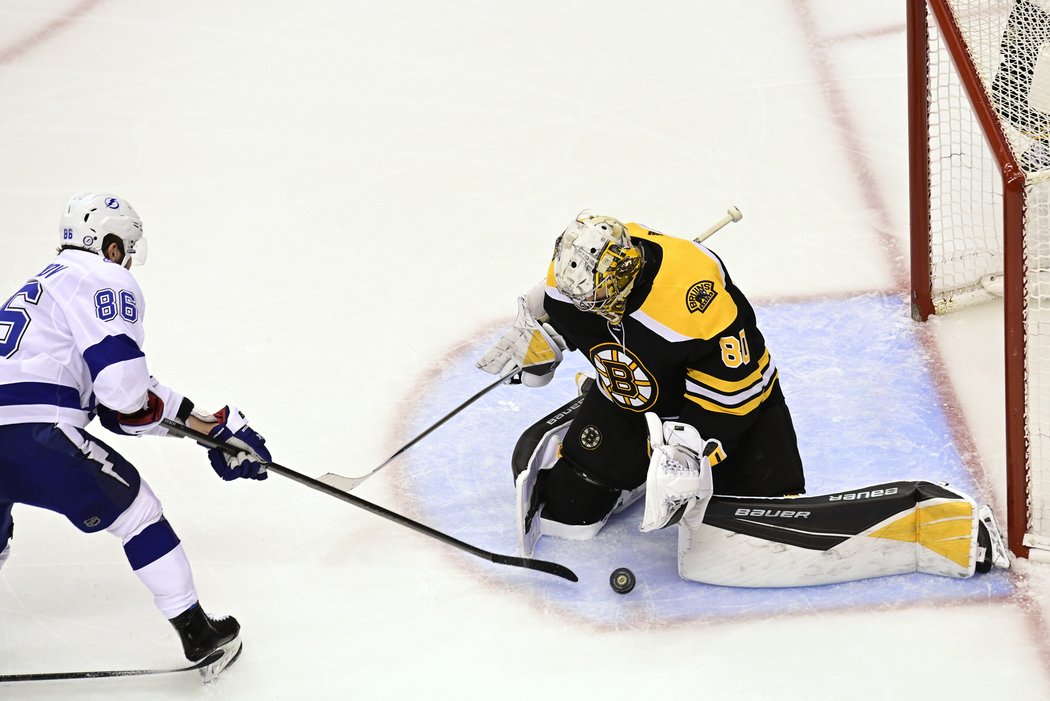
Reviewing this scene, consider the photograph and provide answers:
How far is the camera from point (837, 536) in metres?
3.29

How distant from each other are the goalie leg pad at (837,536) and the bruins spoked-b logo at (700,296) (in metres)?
0.54

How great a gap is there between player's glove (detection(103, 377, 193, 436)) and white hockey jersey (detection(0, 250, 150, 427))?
162 mm

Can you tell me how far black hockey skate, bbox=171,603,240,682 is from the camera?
3.24 metres

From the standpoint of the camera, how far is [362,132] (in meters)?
5.72

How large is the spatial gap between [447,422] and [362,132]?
2.04m

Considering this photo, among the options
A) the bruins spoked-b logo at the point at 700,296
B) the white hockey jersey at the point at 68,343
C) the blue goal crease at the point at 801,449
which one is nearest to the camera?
the white hockey jersey at the point at 68,343

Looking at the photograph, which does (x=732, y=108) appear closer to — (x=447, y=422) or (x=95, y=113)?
(x=447, y=422)

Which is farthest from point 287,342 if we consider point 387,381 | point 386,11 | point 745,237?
point 386,11

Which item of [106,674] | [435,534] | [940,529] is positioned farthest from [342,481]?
[940,529]

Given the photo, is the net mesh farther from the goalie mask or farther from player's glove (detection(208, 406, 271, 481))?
player's glove (detection(208, 406, 271, 481))

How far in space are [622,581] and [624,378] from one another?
53cm

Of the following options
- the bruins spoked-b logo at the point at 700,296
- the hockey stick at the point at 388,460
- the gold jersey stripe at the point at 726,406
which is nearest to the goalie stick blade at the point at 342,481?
the hockey stick at the point at 388,460

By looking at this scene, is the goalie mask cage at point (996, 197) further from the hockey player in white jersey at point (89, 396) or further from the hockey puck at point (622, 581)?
the hockey player in white jersey at point (89, 396)

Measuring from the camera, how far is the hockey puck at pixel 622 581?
340cm
